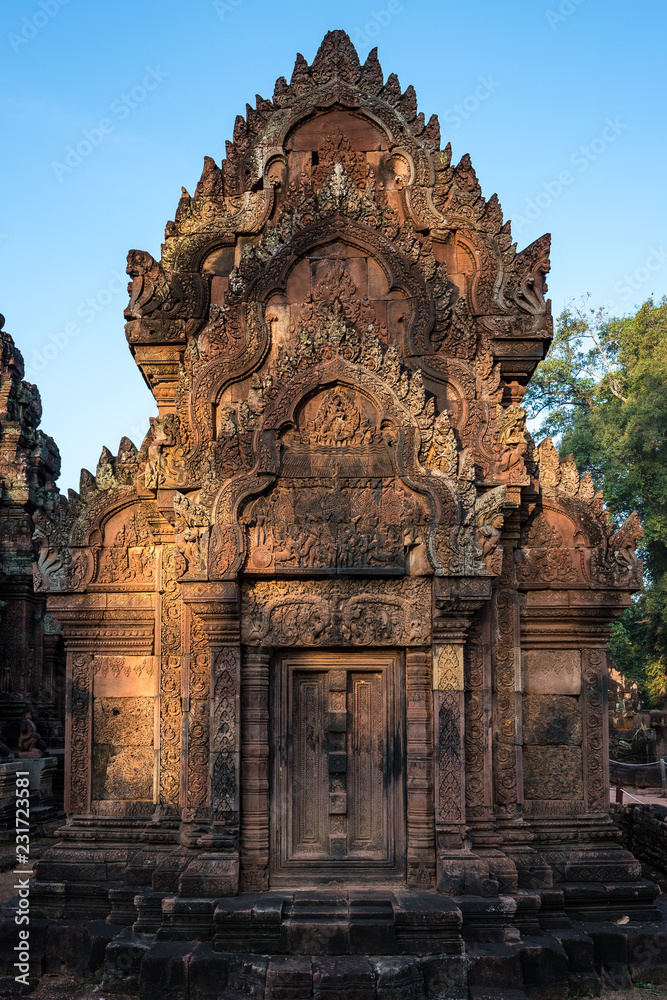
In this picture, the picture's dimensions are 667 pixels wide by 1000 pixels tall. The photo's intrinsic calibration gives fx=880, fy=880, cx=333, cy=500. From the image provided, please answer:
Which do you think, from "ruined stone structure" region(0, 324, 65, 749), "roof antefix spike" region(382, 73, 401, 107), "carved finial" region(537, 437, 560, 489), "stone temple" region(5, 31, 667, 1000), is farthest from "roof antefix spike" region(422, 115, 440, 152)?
"ruined stone structure" region(0, 324, 65, 749)

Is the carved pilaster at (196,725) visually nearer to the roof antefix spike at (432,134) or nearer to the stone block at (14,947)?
the stone block at (14,947)

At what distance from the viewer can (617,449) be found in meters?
28.6

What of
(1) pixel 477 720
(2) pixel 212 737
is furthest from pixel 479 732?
(2) pixel 212 737

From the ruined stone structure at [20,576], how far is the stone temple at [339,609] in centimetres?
1001

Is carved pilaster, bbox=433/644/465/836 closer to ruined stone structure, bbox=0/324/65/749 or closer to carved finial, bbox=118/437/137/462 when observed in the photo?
carved finial, bbox=118/437/137/462

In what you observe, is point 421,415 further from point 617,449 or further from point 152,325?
point 617,449

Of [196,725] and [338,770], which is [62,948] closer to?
[196,725]

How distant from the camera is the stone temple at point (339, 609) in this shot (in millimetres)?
7203

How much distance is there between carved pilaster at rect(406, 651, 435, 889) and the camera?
745cm

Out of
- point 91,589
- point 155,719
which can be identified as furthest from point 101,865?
point 91,589

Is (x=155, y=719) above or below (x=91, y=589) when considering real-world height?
below

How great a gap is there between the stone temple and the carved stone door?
0.02m

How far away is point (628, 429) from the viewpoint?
28.5m

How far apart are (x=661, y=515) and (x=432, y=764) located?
22.8m
